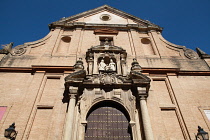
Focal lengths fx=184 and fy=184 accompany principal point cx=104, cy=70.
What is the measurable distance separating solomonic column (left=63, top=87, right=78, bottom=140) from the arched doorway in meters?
0.89

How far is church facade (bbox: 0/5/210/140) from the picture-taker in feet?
27.1

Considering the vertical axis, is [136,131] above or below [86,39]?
below

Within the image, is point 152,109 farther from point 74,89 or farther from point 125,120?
point 74,89

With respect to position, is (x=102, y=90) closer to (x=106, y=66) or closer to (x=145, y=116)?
(x=106, y=66)

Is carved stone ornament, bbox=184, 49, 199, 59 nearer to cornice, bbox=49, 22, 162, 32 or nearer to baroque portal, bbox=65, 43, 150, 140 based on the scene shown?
cornice, bbox=49, 22, 162, 32

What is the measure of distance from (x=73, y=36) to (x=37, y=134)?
782 cm

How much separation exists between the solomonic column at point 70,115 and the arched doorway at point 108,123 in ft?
2.93

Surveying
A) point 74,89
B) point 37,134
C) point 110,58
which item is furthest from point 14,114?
point 110,58

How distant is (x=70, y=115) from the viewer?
26.3 ft

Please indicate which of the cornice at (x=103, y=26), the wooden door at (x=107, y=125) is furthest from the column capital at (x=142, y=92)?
the cornice at (x=103, y=26)

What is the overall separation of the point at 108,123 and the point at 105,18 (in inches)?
422

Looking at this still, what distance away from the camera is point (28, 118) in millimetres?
8508

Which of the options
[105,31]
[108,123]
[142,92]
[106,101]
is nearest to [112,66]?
[106,101]

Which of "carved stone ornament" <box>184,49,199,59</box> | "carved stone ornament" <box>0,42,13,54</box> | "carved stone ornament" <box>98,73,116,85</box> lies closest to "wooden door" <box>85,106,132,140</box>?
"carved stone ornament" <box>98,73,116,85</box>
